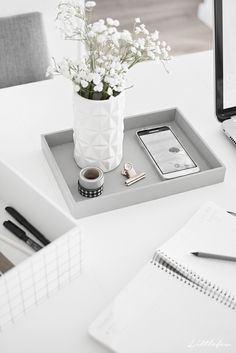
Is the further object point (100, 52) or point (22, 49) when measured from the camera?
point (22, 49)

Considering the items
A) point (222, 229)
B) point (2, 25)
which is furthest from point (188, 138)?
point (2, 25)

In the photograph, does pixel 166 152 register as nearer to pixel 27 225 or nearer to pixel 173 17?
pixel 27 225

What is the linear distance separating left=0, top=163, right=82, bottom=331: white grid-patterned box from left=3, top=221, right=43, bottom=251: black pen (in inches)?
0.6

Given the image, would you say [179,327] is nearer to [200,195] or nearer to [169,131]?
[200,195]

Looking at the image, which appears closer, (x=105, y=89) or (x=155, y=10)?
(x=105, y=89)

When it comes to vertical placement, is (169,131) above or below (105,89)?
below

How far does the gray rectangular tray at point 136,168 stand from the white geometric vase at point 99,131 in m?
0.04

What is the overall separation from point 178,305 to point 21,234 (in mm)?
330

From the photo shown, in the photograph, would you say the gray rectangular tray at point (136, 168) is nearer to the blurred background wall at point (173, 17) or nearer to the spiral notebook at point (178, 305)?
the spiral notebook at point (178, 305)

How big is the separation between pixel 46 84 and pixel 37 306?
717 mm

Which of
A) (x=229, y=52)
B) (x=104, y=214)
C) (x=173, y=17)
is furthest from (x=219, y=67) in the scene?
(x=173, y=17)

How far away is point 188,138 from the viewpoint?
50.9 inches

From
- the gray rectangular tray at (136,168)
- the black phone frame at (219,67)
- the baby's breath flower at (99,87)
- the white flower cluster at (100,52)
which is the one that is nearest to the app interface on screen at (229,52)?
the black phone frame at (219,67)

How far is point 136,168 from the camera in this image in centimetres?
120
